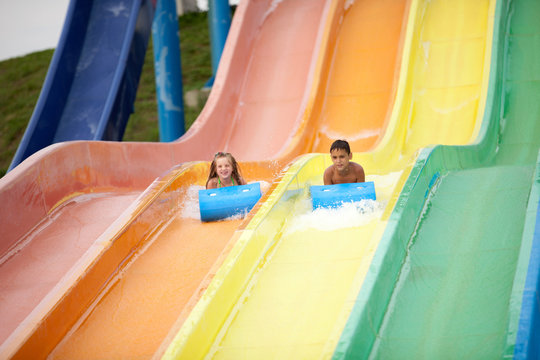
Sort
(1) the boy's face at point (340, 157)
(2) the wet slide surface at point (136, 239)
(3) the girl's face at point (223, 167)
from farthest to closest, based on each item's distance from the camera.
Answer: (3) the girl's face at point (223, 167) → (1) the boy's face at point (340, 157) → (2) the wet slide surface at point (136, 239)

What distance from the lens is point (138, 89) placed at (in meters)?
19.6

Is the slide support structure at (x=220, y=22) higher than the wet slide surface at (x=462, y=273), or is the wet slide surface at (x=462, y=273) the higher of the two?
the slide support structure at (x=220, y=22)

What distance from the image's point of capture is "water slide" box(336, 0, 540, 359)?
3004mm

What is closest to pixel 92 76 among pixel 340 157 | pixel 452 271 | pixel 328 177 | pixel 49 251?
pixel 49 251

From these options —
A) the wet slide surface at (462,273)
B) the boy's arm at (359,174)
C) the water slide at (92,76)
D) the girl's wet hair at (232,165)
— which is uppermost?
the water slide at (92,76)

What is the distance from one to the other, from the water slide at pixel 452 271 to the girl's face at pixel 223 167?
1514 millimetres

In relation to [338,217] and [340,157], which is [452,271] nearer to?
Answer: [338,217]

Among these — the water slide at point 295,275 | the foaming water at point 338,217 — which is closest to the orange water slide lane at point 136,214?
Answer: the water slide at point 295,275

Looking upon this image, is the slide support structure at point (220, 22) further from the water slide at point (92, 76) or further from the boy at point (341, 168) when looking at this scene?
the boy at point (341, 168)

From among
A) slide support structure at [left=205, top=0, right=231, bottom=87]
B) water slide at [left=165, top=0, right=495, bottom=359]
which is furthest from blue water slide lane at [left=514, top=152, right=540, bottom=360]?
slide support structure at [left=205, top=0, right=231, bottom=87]

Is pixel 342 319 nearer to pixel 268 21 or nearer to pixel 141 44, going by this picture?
pixel 141 44

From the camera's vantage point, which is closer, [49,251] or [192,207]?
[49,251]

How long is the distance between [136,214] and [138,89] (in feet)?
51.6

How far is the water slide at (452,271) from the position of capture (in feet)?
9.86
